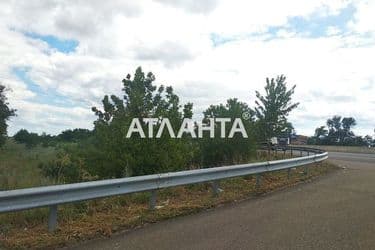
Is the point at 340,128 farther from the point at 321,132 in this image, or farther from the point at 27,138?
the point at 27,138

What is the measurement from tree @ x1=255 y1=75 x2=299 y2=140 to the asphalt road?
66.5ft

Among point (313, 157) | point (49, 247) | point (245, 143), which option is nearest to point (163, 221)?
point (49, 247)

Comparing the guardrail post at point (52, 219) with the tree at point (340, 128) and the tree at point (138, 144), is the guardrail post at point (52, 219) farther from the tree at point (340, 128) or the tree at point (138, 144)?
the tree at point (340, 128)

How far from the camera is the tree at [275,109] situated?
102 feet

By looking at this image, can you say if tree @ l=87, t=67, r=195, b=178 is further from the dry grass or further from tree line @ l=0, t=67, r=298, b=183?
the dry grass

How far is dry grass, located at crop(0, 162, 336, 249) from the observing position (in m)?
6.88

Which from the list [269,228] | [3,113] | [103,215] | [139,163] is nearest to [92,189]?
[103,215]

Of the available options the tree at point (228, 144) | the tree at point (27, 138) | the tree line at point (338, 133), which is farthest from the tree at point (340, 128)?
the tree at point (228, 144)

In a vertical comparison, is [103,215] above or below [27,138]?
below

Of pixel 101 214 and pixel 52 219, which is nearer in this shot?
pixel 52 219

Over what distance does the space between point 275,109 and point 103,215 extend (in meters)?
23.7

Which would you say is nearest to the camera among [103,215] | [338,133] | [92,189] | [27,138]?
[92,189]

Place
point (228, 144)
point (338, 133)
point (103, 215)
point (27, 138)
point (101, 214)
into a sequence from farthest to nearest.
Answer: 1. point (338, 133)
2. point (27, 138)
3. point (228, 144)
4. point (101, 214)
5. point (103, 215)

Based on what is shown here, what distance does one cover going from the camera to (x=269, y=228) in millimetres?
7441
